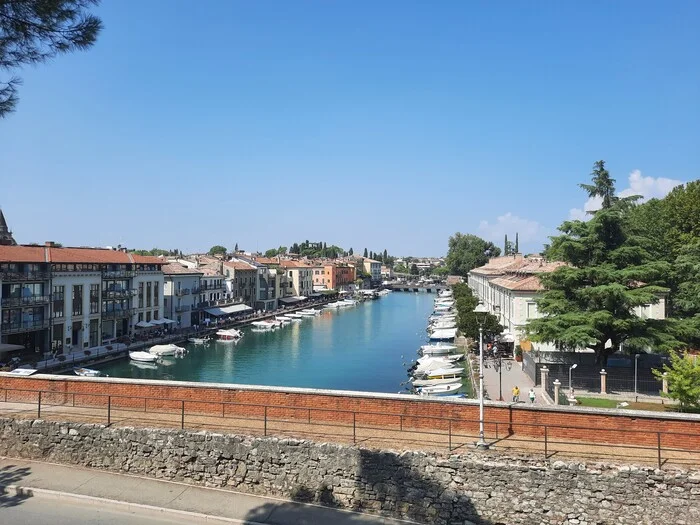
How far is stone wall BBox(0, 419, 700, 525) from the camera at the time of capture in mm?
9664

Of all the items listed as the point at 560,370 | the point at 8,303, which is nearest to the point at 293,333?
the point at 8,303

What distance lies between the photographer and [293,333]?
59875 millimetres

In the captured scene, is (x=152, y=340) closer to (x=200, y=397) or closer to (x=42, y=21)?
(x=200, y=397)

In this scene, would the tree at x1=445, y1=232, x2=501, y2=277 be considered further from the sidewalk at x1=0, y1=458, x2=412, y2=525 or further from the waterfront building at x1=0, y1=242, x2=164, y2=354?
the sidewalk at x1=0, y1=458, x2=412, y2=525

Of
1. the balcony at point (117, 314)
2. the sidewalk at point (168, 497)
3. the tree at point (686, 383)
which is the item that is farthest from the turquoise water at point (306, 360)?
the sidewalk at point (168, 497)

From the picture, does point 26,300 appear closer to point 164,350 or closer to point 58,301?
point 58,301

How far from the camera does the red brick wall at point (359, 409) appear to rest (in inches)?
435

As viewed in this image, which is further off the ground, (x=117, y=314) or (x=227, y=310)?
(x=117, y=314)

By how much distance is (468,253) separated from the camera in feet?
383

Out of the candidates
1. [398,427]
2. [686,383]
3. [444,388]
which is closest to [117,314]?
[444,388]

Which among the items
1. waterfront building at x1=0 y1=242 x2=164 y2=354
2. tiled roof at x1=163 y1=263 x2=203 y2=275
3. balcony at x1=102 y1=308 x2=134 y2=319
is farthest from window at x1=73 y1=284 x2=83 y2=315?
tiled roof at x1=163 y1=263 x2=203 y2=275

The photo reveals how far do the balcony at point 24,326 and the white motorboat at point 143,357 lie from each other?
6.55 metres

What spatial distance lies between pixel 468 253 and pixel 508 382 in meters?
91.8

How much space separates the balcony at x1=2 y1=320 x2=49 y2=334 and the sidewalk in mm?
25776
